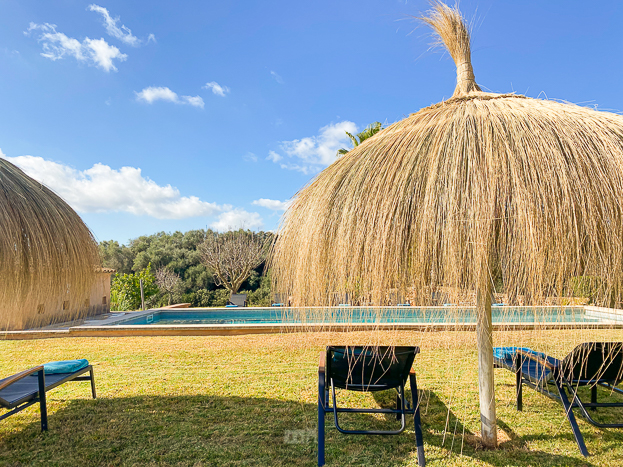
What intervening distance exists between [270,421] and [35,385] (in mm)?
2207

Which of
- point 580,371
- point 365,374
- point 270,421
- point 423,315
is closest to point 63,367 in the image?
point 270,421

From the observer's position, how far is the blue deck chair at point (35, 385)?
258cm

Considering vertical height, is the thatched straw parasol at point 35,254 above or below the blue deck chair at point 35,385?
above

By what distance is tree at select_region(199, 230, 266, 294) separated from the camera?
16.6 metres

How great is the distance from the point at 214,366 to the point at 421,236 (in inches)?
171

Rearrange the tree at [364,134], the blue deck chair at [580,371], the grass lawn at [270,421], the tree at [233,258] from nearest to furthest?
the blue deck chair at [580,371], the grass lawn at [270,421], the tree at [364,134], the tree at [233,258]

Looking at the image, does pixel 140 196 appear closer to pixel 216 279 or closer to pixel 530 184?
pixel 216 279

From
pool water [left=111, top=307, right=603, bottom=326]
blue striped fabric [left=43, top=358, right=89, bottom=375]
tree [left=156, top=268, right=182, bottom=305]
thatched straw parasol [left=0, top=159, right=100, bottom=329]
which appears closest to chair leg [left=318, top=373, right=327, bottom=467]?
pool water [left=111, top=307, right=603, bottom=326]

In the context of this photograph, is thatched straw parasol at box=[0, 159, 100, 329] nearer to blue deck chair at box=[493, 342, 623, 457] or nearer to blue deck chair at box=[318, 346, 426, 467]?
blue deck chair at box=[318, 346, 426, 467]

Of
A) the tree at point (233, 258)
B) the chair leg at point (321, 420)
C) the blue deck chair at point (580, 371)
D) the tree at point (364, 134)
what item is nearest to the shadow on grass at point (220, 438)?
the chair leg at point (321, 420)

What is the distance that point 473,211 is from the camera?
5.23 ft

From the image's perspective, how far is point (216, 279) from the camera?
63.6ft

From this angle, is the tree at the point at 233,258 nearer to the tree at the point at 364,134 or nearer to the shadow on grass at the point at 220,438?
the tree at the point at 364,134

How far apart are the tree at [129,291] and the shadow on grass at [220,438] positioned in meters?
11.6
